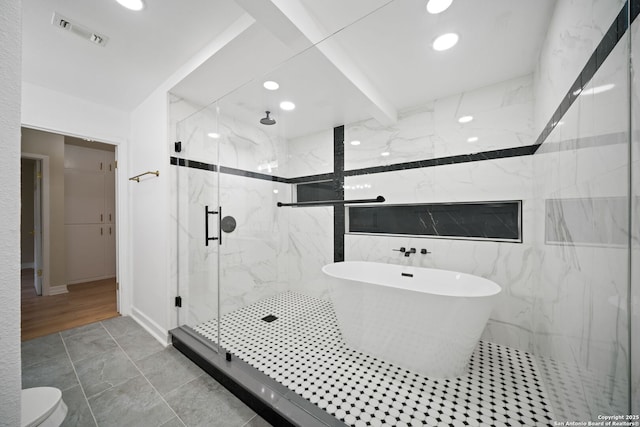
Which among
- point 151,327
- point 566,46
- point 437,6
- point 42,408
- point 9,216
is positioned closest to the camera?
point 9,216

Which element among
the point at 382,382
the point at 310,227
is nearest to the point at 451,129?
the point at 310,227

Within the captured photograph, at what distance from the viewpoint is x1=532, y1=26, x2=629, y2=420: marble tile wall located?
27.7 inches

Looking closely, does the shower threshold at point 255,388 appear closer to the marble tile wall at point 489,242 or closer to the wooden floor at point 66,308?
the marble tile wall at point 489,242

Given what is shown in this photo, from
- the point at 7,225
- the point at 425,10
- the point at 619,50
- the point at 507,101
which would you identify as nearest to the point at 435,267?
the point at 507,101

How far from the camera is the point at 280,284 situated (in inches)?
102

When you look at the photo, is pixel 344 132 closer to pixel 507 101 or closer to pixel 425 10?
pixel 425 10

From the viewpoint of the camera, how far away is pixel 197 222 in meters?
2.28

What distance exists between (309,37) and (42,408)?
220 cm

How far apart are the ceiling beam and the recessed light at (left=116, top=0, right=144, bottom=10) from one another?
749mm

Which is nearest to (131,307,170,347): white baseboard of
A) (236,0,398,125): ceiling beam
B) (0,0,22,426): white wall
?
(0,0,22,426): white wall

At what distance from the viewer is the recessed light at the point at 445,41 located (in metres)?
1.47

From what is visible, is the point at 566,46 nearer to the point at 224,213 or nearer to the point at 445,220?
the point at 445,220

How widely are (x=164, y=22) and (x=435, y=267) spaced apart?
271 centimetres

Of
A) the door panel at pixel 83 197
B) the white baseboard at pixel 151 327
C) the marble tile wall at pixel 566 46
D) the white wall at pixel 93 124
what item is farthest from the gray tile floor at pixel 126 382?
the door panel at pixel 83 197
